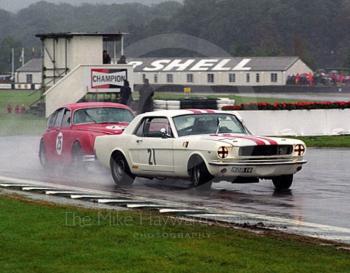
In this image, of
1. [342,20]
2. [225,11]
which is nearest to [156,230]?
[225,11]

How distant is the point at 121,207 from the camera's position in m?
13.1

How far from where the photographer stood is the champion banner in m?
40.2

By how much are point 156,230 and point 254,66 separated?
7795cm

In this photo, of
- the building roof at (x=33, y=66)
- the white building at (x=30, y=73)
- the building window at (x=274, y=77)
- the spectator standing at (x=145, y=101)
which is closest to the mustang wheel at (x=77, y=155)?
the spectator standing at (x=145, y=101)

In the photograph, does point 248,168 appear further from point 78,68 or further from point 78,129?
point 78,68

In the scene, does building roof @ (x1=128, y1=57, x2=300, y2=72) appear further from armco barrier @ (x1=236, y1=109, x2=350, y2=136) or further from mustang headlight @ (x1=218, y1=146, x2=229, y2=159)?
mustang headlight @ (x1=218, y1=146, x2=229, y2=159)

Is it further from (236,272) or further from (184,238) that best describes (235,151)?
(236,272)

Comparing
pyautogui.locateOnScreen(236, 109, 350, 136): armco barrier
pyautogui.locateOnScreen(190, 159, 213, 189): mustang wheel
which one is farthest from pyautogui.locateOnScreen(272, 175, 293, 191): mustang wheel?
pyautogui.locateOnScreen(236, 109, 350, 136): armco barrier

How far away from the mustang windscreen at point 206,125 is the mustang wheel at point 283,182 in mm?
1092

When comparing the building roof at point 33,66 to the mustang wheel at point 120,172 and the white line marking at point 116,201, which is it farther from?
the white line marking at point 116,201

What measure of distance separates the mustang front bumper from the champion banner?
83.6 ft

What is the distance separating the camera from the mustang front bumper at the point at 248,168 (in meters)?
14.9

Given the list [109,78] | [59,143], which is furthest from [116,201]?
[109,78]

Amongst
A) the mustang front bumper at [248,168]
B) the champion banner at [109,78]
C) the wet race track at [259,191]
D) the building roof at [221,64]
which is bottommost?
the wet race track at [259,191]
